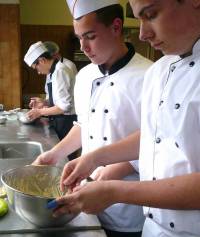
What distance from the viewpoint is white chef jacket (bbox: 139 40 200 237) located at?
31.2 inches

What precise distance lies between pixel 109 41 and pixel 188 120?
553 mm

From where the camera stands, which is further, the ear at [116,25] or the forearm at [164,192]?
the ear at [116,25]

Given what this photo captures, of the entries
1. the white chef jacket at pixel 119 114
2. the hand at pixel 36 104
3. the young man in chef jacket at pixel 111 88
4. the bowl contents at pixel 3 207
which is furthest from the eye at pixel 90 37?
the hand at pixel 36 104

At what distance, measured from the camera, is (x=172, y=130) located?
838mm

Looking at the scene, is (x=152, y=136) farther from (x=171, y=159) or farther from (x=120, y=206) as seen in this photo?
(x=120, y=206)

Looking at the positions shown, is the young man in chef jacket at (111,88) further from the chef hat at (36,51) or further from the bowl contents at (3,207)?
the chef hat at (36,51)

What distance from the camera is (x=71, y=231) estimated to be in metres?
0.91

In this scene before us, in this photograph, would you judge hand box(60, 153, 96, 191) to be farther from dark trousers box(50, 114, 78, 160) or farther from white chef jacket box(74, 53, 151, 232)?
dark trousers box(50, 114, 78, 160)

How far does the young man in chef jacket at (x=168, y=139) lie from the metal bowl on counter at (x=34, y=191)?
6 cm

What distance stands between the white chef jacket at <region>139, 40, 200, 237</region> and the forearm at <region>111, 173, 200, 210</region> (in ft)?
0.33

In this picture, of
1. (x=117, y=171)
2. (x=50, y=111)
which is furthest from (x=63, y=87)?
(x=117, y=171)

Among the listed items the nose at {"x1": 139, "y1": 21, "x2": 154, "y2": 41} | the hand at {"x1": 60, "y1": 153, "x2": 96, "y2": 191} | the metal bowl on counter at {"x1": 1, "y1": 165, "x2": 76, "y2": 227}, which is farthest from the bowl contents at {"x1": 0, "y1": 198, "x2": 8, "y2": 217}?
the nose at {"x1": 139, "y1": 21, "x2": 154, "y2": 41}

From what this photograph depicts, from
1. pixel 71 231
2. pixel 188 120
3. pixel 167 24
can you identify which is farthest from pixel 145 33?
pixel 71 231

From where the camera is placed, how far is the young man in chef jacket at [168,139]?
0.74 metres
